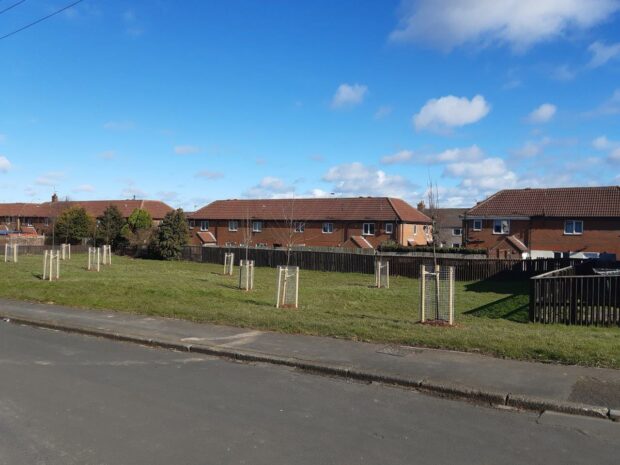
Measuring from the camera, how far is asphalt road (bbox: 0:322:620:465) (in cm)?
461

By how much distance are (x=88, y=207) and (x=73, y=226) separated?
23.9m

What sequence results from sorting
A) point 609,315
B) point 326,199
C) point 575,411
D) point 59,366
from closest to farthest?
point 575,411 → point 59,366 → point 609,315 → point 326,199

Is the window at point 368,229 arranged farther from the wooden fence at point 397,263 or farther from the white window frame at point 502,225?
the wooden fence at point 397,263

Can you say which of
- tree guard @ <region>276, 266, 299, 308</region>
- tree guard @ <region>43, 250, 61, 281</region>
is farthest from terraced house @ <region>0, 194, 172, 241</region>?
tree guard @ <region>276, 266, 299, 308</region>

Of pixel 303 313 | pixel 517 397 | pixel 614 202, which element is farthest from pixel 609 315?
pixel 614 202

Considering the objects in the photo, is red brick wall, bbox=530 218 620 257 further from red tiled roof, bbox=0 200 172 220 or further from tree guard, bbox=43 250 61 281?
Answer: red tiled roof, bbox=0 200 172 220

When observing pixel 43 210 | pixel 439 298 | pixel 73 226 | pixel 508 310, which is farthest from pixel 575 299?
pixel 43 210

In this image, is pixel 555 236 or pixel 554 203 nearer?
pixel 555 236

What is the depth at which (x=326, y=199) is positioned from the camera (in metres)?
60.1

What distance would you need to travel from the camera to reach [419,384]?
676 cm

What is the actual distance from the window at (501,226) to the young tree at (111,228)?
37.4 meters

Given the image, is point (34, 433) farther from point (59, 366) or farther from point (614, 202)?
point (614, 202)

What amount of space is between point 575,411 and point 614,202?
150 ft

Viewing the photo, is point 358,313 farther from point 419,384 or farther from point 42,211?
point 42,211
